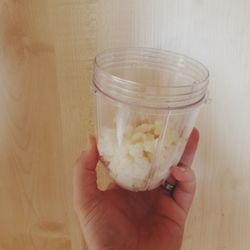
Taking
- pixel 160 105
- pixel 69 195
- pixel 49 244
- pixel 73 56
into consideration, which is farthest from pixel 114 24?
pixel 49 244

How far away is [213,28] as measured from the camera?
66cm

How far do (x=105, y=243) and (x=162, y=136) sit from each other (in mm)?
190

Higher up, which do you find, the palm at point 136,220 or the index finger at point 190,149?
the index finger at point 190,149

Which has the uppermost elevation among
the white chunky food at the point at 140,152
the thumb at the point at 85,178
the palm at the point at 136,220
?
the white chunky food at the point at 140,152

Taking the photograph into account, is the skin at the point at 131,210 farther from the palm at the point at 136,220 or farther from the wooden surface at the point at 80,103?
the wooden surface at the point at 80,103

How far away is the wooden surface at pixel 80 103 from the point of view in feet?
2.20

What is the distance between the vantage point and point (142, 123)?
22.8 inches

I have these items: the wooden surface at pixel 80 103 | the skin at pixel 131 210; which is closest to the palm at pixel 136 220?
the skin at pixel 131 210

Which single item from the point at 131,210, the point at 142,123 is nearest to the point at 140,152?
the point at 142,123

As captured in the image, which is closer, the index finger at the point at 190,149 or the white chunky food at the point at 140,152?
the white chunky food at the point at 140,152

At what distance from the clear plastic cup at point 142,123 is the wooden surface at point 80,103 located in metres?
0.08

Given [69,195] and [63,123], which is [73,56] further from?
[69,195]

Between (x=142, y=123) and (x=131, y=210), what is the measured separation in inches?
7.2

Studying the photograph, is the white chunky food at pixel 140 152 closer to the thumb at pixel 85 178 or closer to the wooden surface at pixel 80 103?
the thumb at pixel 85 178
